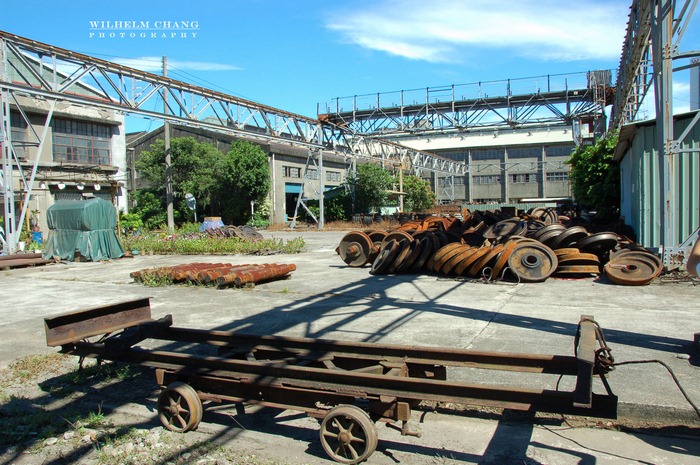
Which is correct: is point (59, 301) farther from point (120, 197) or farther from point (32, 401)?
point (120, 197)

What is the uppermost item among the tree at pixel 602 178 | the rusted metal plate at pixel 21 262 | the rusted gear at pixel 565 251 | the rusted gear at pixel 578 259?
the tree at pixel 602 178

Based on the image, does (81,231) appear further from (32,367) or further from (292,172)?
(292,172)

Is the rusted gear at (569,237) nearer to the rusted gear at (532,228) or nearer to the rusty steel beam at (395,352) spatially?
the rusted gear at (532,228)

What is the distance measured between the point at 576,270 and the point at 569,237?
845 mm

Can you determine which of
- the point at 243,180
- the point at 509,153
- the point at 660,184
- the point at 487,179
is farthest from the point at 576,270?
the point at 487,179

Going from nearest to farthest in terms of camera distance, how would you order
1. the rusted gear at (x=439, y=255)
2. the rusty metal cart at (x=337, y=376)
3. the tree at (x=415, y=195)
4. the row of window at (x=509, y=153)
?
the rusty metal cart at (x=337, y=376)
the rusted gear at (x=439, y=255)
the tree at (x=415, y=195)
the row of window at (x=509, y=153)

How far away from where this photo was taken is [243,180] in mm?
35156

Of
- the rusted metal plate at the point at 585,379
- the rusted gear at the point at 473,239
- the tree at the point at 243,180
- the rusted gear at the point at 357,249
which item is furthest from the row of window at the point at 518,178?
the rusted metal plate at the point at 585,379

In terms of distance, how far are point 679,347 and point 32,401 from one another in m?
6.80

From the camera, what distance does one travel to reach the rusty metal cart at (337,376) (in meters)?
3.23

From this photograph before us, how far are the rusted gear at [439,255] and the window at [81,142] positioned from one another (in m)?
25.6

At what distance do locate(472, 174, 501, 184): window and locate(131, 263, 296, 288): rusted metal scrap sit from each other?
49.7 metres

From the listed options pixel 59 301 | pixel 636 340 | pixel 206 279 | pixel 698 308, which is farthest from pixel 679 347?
pixel 59 301

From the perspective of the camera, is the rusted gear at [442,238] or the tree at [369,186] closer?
the rusted gear at [442,238]
